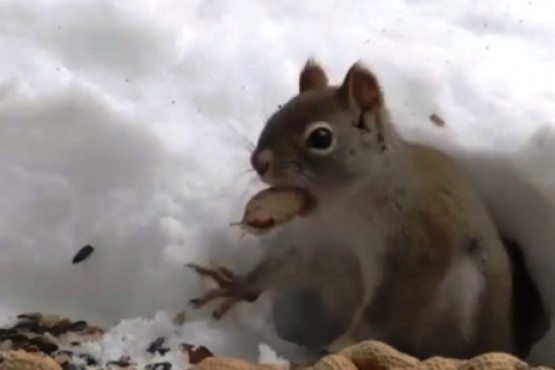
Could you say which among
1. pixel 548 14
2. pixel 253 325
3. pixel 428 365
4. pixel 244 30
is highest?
pixel 244 30

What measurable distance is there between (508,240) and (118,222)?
1.99ft

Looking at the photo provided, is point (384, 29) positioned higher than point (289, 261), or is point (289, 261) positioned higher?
point (384, 29)

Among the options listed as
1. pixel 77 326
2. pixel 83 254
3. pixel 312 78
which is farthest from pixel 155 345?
pixel 312 78

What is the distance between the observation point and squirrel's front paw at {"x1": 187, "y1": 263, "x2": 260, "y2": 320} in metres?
1.93

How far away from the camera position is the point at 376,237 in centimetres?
195

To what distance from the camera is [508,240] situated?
6.98ft

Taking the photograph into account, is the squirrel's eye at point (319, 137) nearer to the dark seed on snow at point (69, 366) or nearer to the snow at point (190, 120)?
the snow at point (190, 120)

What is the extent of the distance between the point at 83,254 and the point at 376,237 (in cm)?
42

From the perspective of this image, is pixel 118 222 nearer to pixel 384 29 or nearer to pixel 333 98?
pixel 333 98

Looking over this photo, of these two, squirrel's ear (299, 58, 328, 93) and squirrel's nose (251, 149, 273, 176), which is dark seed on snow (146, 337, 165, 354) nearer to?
squirrel's nose (251, 149, 273, 176)

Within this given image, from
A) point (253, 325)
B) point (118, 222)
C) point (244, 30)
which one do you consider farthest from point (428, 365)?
point (244, 30)

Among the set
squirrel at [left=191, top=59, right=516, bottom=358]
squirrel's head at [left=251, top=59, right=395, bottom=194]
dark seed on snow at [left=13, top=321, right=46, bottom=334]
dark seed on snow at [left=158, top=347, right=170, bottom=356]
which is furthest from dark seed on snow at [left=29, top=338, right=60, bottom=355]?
squirrel's head at [left=251, top=59, right=395, bottom=194]

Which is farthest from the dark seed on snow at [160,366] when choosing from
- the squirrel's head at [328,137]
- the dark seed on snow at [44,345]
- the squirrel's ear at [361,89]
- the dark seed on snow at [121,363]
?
the squirrel's ear at [361,89]

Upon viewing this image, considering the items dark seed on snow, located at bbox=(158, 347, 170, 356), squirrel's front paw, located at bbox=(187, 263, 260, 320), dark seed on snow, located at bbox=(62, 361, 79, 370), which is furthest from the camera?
squirrel's front paw, located at bbox=(187, 263, 260, 320)
